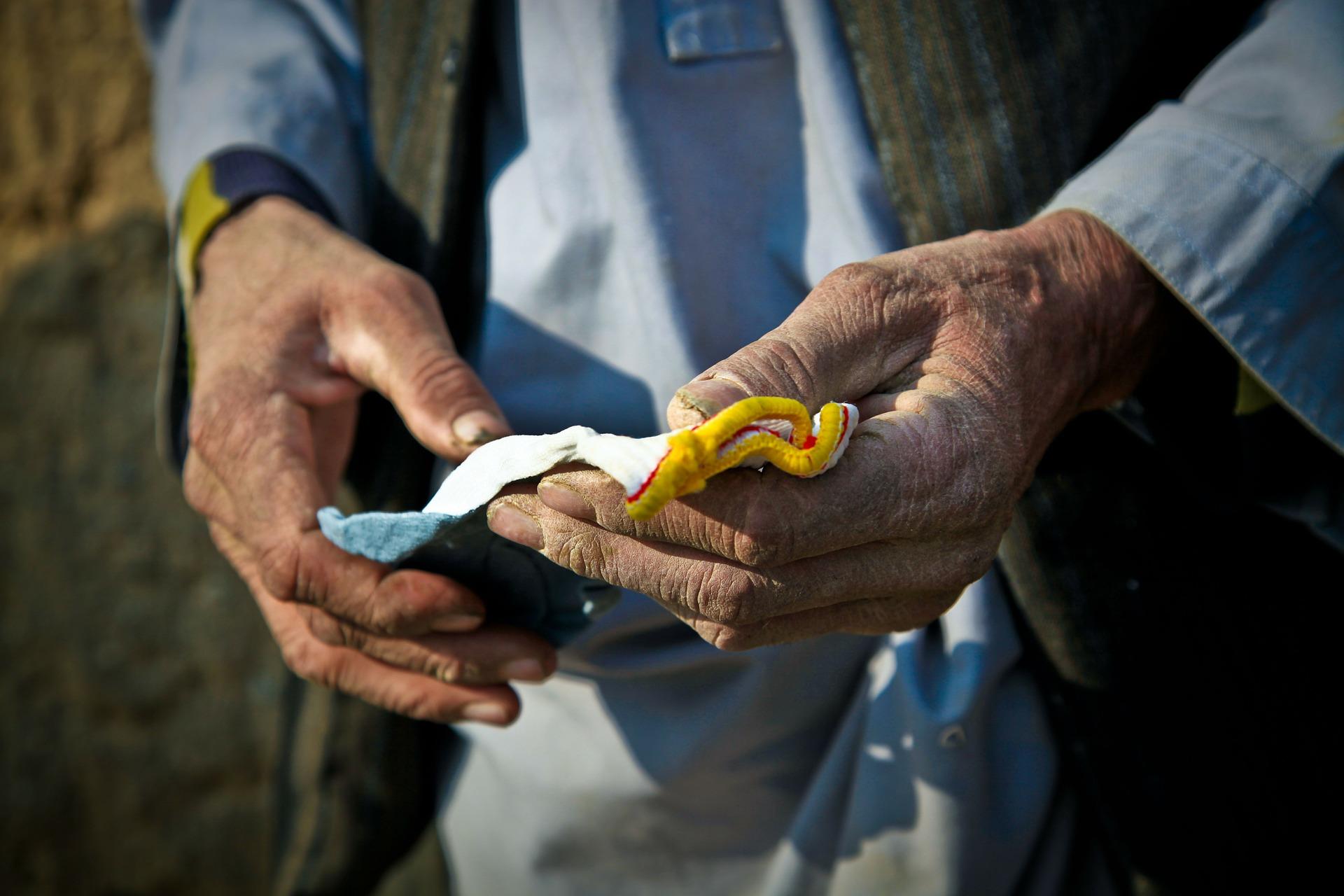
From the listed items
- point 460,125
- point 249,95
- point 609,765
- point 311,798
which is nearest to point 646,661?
point 609,765

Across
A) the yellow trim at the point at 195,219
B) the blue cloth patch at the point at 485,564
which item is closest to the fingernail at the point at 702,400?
the blue cloth patch at the point at 485,564

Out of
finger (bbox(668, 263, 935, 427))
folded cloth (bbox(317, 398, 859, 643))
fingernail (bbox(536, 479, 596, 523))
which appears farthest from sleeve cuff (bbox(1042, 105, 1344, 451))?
fingernail (bbox(536, 479, 596, 523))

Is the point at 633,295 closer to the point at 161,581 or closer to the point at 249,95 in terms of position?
the point at 249,95

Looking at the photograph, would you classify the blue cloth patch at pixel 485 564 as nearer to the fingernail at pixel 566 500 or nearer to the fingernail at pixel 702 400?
the fingernail at pixel 566 500

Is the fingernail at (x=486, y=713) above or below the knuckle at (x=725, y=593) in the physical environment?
below

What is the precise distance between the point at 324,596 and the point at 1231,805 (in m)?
1.09

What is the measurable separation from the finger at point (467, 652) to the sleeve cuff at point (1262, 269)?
79 cm

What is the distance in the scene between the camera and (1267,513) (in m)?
1.06

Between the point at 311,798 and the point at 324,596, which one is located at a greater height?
the point at 324,596

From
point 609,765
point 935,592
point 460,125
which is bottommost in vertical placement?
point 609,765

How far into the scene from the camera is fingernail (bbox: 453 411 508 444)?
2.99 ft

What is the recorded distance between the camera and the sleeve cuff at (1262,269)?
0.88m

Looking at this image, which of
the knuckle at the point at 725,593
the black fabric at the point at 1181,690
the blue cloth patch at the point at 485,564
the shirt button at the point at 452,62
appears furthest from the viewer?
the shirt button at the point at 452,62

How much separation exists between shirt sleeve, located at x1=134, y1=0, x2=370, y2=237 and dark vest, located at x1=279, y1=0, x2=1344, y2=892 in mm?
777
